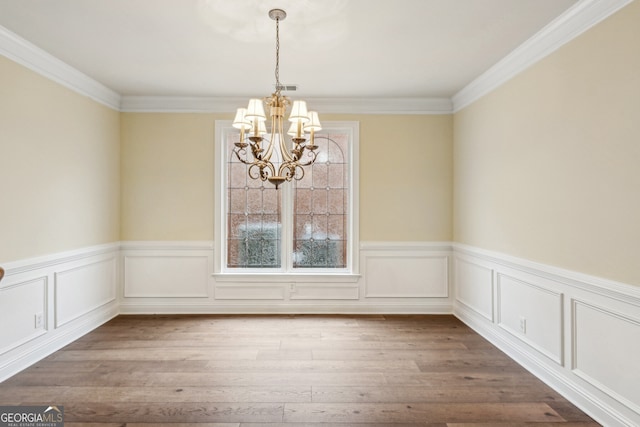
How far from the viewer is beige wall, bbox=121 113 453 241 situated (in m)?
4.50

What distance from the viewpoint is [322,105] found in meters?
4.51

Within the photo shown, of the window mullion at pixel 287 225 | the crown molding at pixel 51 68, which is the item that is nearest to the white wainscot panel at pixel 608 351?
the window mullion at pixel 287 225

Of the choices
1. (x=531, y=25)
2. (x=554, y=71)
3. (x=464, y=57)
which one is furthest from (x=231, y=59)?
(x=554, y=71)

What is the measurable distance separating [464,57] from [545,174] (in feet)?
4.10

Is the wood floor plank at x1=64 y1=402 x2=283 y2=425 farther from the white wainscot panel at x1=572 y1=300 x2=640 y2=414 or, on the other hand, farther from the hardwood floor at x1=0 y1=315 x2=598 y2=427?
the white wainscot panel at x1=572 y1=300 x2=640 y2=414

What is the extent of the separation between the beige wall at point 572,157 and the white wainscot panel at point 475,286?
12.5 inches

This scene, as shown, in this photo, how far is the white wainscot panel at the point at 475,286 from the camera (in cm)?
372

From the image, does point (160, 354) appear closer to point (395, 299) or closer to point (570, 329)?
point (395, 299)

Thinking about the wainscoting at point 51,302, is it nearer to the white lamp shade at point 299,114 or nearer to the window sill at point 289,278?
the window sill at point 289,278

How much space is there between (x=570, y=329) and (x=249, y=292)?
129 inches

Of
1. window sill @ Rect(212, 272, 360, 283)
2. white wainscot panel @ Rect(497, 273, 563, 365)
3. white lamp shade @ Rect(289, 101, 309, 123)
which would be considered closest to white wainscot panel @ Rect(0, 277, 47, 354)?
window sill @ Rect(212, 272, 360, 283)

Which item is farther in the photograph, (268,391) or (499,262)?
(499,262)

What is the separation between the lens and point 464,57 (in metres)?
3.30

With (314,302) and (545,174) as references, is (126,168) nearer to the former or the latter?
(314,302)
